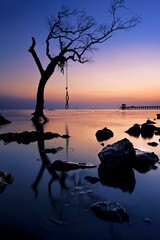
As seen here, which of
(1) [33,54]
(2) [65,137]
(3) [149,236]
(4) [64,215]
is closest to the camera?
(3) [149,236]

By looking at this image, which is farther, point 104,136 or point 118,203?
point 104,136

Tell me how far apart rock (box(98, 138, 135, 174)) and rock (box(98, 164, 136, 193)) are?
11cm

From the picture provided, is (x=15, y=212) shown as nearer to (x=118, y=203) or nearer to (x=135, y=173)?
(x=118, y=203)

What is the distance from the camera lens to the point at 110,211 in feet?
5.95

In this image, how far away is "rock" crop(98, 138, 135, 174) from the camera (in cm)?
330

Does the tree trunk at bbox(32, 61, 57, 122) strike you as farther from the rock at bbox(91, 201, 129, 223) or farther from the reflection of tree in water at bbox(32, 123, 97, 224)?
the rock at bbox(91, 201, 129, 223)

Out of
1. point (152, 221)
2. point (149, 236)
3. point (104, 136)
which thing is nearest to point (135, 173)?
point (152, 221)

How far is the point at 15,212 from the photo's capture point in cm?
183

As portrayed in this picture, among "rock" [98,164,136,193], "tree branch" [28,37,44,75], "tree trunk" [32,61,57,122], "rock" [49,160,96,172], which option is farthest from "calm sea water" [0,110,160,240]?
"tree branch" [28,37,44,75]

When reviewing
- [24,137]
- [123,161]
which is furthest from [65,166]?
[24,137]

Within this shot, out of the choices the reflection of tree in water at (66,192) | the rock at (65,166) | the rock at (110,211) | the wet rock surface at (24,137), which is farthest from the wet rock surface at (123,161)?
the wet rock surface at (24,137)

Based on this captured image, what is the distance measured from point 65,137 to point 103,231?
570cm

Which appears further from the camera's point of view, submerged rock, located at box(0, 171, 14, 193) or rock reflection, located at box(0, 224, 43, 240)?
submerged rock, located at box(0, 171, 14, 193)

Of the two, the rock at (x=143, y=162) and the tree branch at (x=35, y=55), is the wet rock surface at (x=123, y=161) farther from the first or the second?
the tree branch at (x=35, y=55)
